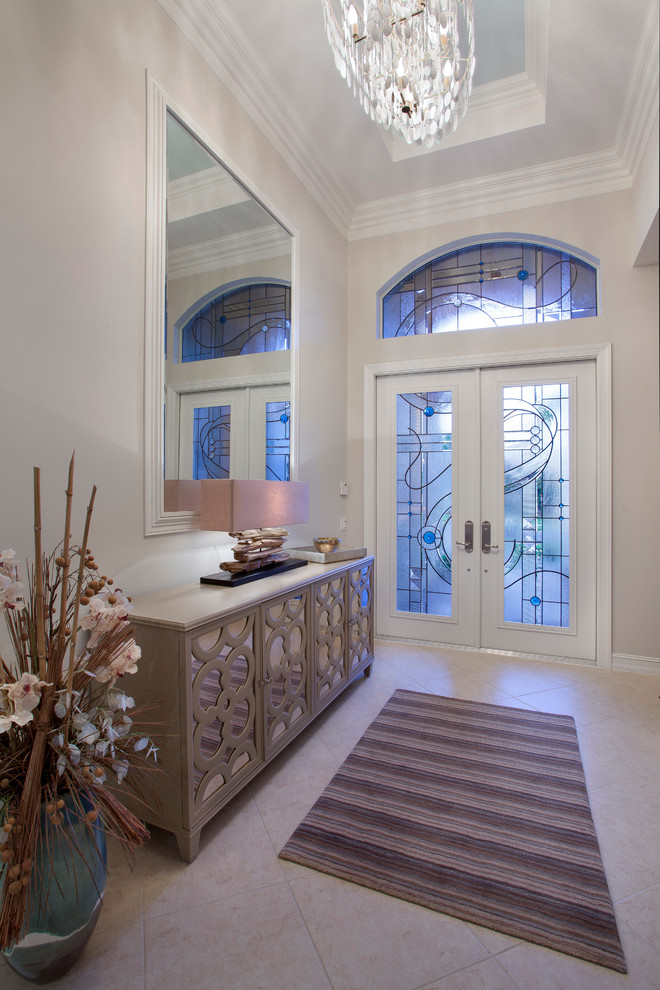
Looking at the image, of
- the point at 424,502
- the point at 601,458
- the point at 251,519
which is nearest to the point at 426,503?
the point at 424,502

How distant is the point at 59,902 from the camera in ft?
3.81

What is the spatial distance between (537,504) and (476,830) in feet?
7.28

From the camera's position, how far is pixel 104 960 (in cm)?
126

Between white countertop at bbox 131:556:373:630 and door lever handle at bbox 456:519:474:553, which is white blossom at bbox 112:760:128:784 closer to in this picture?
white countertop at bbox 131:556:373:630

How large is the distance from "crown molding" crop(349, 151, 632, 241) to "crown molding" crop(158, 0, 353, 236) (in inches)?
18.8

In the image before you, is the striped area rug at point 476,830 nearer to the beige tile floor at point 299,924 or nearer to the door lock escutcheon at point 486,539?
the beige tile floor at point 299,924

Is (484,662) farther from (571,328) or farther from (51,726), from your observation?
(51,726)

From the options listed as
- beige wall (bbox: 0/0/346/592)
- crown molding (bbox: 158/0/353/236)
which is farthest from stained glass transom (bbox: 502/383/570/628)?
beige wall (bbox: 0/0/346/592)

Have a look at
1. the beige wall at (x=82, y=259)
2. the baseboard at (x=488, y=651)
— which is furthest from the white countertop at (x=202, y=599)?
the baseboard at (x=488, y=651)

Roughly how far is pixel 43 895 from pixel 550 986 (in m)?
1.21

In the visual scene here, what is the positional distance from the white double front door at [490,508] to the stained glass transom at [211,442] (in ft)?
5.73

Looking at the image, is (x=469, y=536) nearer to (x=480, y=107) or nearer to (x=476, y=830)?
(x=476, y=830)

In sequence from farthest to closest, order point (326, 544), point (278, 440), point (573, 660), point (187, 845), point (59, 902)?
point (573, 660) < point (326, 544) < point (278, 440) < point (187, 845) < point (59, 902)

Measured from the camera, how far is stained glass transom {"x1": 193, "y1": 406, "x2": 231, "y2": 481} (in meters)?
2.18
